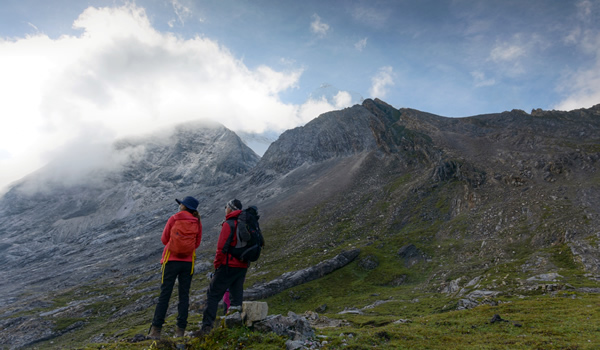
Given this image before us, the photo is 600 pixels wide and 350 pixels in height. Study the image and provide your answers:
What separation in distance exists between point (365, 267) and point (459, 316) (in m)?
43.9

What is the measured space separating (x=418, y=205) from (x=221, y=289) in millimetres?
90082

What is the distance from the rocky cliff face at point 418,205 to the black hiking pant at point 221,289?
1587 inches

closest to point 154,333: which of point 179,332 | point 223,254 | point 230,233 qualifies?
point 179,332

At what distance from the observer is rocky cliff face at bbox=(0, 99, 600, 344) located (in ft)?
185

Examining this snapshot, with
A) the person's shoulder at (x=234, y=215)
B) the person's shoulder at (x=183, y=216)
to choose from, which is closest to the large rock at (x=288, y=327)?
the person's shoulder at (x=234, y=215)

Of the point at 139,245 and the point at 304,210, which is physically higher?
the point at 304,210

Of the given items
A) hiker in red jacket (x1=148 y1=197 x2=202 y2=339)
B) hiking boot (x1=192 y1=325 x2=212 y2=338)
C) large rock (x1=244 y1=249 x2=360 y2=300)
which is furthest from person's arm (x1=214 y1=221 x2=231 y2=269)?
large rock (x1=244 y1=249 x2=360 y2=300)

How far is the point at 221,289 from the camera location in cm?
1270

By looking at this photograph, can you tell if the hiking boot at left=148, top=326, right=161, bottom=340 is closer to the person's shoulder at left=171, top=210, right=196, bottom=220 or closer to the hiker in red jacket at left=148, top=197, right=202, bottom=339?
the hiker in red jacket at left=148, top=197, right=202, bottom=339

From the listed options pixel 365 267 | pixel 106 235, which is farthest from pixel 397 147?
pixel 106 235

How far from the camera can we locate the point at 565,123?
382 feet

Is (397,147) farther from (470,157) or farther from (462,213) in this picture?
(462,213)

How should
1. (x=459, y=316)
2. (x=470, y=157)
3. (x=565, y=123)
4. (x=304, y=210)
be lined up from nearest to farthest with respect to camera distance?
(x=459, y=316)
(x=470, y=157)
(x=565, y=123)
(x=304, y=210)

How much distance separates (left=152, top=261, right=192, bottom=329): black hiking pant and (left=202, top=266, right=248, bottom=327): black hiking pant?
0.86 m
